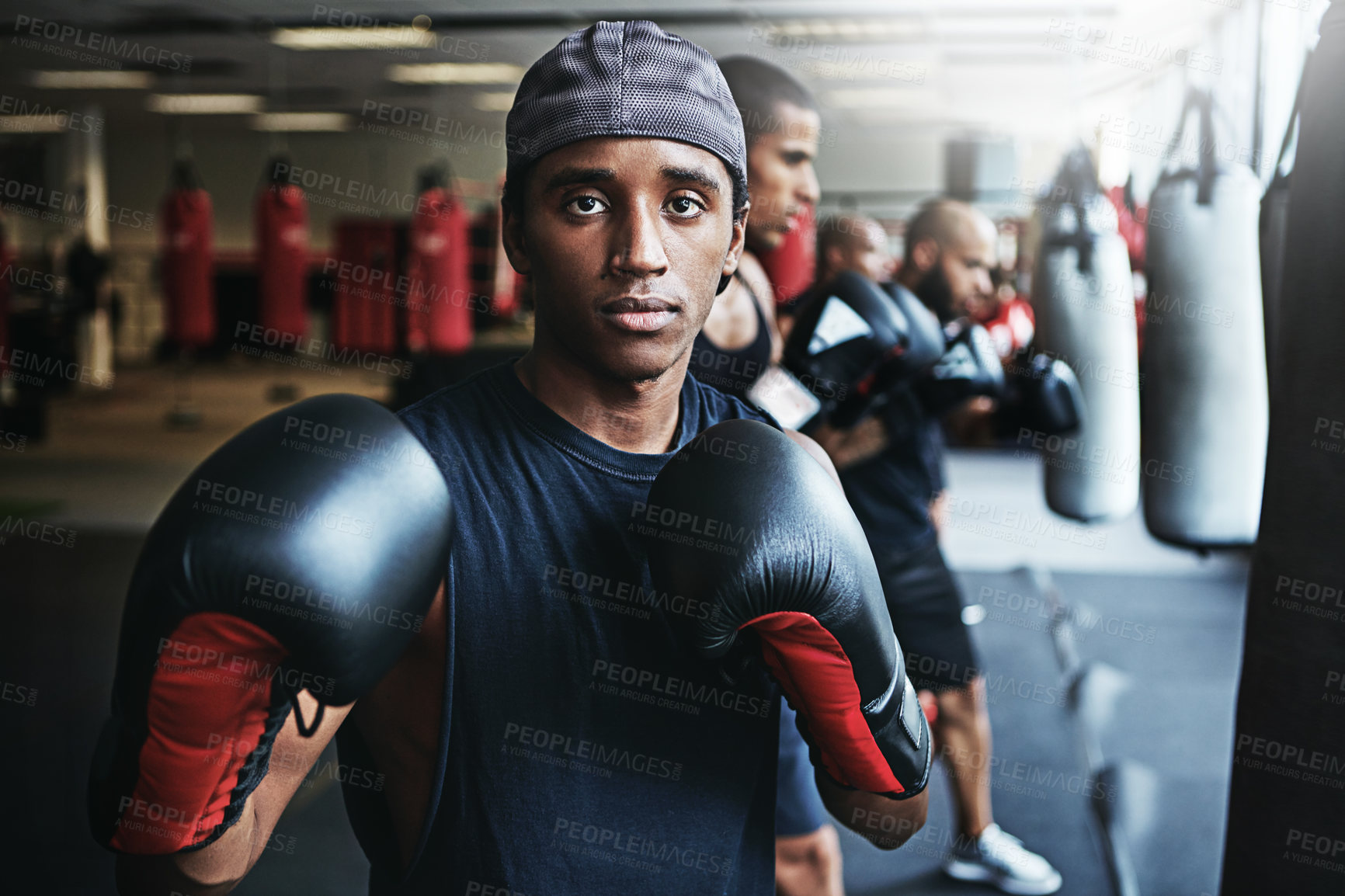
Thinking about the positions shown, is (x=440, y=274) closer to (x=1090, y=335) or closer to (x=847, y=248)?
(x=847, y=248)

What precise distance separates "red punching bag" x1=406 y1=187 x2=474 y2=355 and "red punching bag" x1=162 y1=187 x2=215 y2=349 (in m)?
1.69

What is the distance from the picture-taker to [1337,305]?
117 cm

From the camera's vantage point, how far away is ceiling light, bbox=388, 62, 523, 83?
27.9 feet

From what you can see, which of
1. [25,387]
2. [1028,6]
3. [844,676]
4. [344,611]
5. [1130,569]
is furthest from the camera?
[25,387]

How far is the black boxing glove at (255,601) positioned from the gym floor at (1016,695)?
187cm

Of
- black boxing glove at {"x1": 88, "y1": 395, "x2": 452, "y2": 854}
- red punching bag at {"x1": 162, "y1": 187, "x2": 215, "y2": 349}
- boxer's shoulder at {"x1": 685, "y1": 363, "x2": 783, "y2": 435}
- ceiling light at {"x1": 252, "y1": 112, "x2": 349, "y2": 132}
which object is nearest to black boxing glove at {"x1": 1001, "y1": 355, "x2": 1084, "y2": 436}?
boxer's shoulder at {"x1": 685, "y1": 363, "x2": 783, "y2": 435}

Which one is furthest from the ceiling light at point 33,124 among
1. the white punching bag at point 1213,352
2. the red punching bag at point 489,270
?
the white punching bag at point 1213,352

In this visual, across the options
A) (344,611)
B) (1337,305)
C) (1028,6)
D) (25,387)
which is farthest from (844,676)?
(25,387)

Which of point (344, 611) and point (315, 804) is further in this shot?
point (315, 804)

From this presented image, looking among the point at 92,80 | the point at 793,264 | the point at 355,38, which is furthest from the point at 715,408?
the point at 92,80

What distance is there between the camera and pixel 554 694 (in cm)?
89

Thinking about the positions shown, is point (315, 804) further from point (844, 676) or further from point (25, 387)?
point (25, 387)

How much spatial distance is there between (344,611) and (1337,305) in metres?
1.11

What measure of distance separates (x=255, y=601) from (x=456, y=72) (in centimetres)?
888
